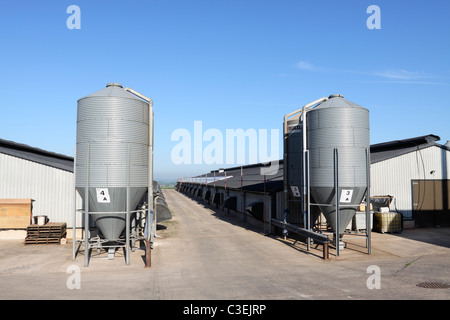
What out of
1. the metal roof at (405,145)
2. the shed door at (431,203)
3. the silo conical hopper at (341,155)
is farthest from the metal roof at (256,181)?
the shed door at (431,203)

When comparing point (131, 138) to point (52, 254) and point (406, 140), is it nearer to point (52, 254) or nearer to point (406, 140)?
point (52, 254)

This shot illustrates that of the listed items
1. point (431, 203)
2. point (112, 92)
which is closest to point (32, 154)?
point (112, 92)

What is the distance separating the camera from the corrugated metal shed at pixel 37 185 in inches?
880

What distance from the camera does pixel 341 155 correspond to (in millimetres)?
18141

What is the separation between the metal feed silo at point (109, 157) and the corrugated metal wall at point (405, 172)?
1879cm

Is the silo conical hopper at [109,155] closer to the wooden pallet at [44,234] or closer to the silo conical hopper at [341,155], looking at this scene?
the wooden pallet at [44,234]

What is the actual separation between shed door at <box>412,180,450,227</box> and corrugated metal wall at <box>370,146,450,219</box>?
0.49 m

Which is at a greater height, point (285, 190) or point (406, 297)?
point (285, 190)

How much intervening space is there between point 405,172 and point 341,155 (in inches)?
492

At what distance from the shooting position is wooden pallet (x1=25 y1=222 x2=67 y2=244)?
20391mm

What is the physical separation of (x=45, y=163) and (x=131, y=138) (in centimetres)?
919

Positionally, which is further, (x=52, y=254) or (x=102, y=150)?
(x=52, y=254)
